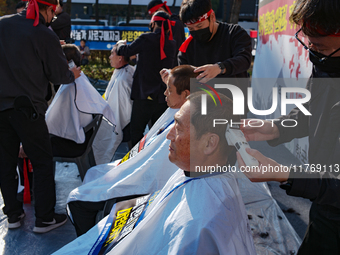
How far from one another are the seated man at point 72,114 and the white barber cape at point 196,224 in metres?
1.71

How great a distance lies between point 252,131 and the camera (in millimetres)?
1539

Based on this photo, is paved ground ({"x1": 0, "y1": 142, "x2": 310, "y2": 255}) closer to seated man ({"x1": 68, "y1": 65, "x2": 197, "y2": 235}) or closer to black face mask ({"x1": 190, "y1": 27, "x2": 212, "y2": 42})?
seated man ({"x1": 68, "y1": 65, "x2": 197, "y2": 235})

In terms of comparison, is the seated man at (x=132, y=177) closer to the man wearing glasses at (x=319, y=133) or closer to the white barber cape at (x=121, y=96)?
the man wearing glasses at (x=319, y=133)

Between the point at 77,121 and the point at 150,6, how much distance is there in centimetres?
188

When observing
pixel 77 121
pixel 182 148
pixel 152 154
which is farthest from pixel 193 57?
pixel 182 148

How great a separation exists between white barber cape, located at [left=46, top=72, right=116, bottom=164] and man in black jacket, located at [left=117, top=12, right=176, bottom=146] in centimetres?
58

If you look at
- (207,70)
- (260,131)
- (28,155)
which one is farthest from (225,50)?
(28,155)

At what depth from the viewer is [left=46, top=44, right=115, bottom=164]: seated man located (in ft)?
9.47

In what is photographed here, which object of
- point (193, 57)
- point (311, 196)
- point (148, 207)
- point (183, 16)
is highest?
point (183, 16)

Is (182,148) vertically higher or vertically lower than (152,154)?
higher

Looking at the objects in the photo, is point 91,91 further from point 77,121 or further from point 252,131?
point 252,131

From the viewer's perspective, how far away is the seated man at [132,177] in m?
2.01

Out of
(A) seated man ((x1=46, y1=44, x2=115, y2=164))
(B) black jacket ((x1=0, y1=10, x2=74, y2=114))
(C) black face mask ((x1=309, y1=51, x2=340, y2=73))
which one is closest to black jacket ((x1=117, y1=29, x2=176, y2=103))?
(A) seated man ((x1=46, y1=44, x2=115, y2=164))

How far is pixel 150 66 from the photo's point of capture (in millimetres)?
3568
